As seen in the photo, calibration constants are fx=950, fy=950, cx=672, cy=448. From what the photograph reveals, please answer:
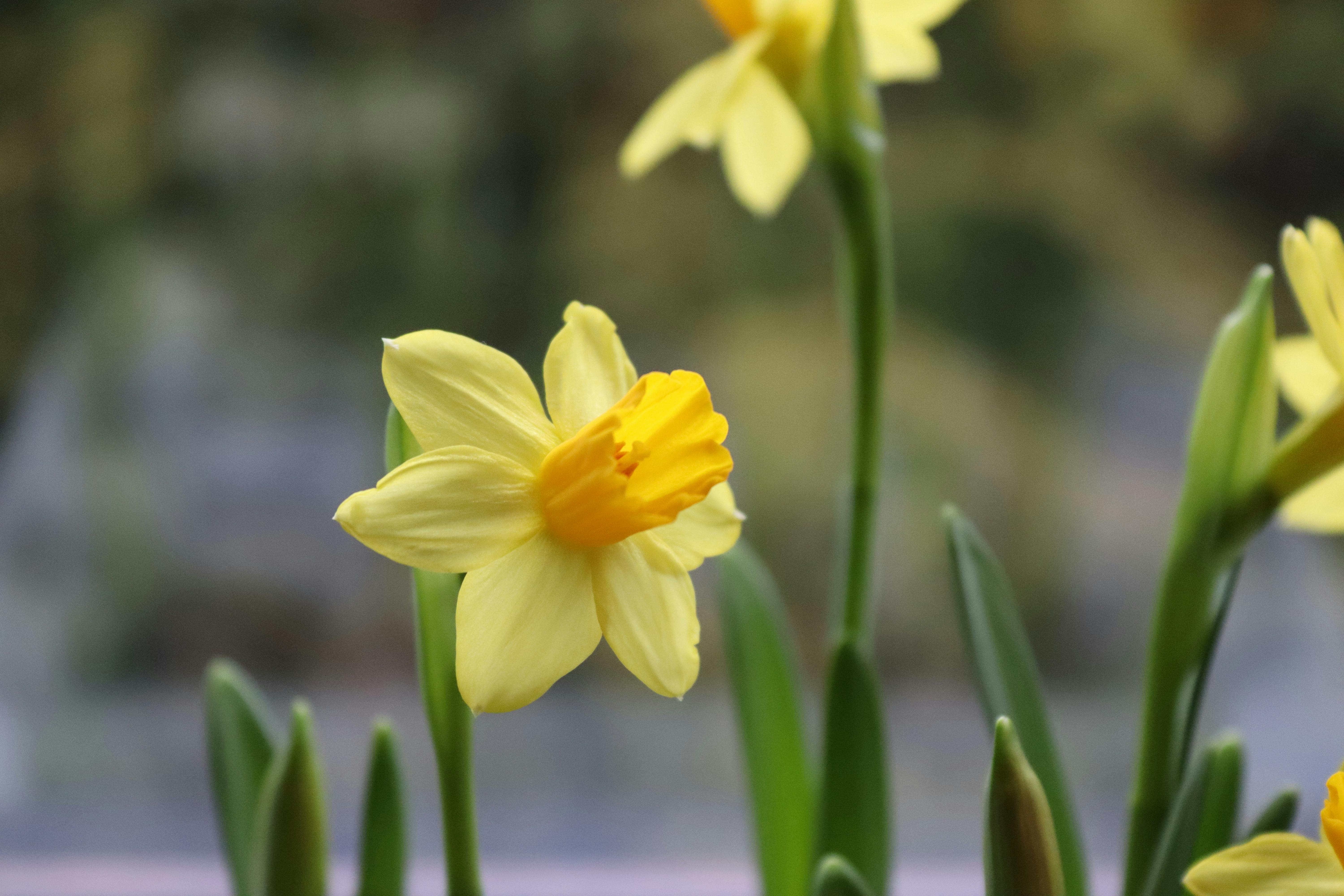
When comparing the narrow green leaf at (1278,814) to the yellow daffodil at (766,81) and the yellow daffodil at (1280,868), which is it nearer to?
the yellow daffodil at (1280,868)

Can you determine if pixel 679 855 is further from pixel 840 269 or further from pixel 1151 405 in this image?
pixel 840 269

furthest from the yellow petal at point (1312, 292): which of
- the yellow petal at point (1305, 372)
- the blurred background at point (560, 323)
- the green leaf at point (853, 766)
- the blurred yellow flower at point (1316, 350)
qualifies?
the blurred background at point (560, 323)

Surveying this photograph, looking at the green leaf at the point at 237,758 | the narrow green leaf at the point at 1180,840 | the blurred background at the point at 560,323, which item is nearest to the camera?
the narrow green leaf at the point at 1180,840

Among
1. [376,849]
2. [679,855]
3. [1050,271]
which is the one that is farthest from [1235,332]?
[679,855]

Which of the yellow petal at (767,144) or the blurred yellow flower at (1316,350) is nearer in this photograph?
the blurred yellow flower at (1316,350)

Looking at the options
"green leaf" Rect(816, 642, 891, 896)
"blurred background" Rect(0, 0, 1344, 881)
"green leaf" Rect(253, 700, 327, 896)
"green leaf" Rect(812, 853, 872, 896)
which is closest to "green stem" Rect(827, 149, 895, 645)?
"green leaf" Rect(816, 642, 891, 896)

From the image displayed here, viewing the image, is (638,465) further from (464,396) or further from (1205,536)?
(1205,536)

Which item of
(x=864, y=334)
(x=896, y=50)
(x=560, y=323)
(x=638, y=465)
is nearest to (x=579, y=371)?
(x=638, y=465)
